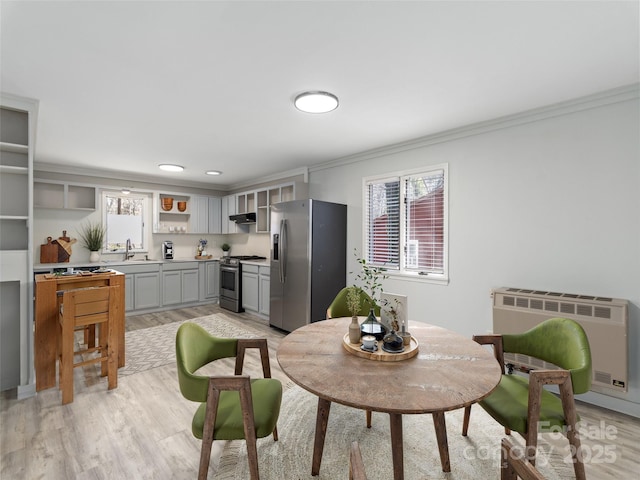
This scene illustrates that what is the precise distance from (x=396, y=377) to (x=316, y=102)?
2.21 meters

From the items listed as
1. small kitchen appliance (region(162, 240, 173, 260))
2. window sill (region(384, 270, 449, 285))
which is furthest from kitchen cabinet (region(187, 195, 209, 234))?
window sill (region(384, 270, 449, 285))

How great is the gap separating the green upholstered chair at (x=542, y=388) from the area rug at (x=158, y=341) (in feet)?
10.2

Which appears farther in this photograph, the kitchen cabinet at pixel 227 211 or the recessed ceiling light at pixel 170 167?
the kitchen cabinet at pixel 227 211

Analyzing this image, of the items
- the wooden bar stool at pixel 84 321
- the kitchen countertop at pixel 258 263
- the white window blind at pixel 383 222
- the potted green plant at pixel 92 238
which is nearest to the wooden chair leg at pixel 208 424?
the wooden bar stool at pixel 84 321

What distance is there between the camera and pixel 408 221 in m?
3.91

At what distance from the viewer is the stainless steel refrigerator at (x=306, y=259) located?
419 cm

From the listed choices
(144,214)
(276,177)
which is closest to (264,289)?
(276,177)

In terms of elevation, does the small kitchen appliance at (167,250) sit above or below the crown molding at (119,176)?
below

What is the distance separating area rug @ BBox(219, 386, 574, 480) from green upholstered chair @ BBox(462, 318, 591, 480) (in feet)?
0.64

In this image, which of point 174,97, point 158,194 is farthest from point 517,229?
point 158,194

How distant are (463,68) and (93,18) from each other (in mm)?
2309

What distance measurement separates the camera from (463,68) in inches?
85.4

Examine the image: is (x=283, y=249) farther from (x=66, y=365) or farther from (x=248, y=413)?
(x=248, y=413)

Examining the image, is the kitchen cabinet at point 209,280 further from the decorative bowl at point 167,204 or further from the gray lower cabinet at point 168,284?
the decorative bowl at point 167,204
